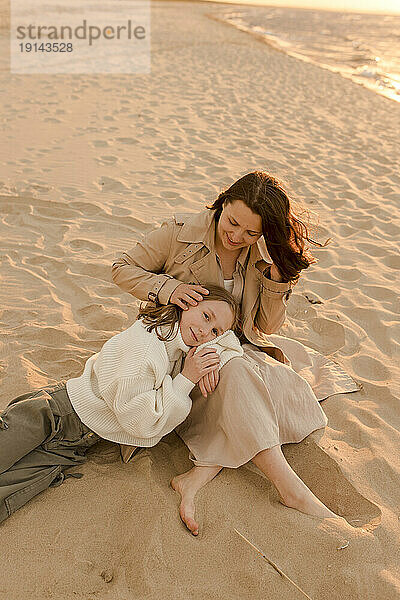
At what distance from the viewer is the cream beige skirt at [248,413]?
2.42 meters

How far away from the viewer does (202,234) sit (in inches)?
112

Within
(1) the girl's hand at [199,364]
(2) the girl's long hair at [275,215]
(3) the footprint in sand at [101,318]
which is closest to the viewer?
(1) the girl's hand at [199,364]

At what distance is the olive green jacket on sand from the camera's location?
284cm

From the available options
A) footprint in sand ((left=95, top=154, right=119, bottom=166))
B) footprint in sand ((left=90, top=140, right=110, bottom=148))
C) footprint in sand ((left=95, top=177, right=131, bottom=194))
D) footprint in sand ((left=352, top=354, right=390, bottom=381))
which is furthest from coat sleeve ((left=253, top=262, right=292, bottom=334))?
footprint in sand ((left=90, top=140, right=110, bottom=148))

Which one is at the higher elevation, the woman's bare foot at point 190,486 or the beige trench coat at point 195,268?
the beige trench coat at point 195,268

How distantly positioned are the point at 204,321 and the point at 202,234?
48 cm

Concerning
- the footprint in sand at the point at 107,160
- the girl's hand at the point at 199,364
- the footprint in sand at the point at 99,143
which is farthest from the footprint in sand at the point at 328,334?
the footprint in sand at the point at 99,143

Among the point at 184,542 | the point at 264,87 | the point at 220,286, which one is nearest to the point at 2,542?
the point at 184,542

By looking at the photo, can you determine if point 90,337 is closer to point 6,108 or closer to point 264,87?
point 6,108

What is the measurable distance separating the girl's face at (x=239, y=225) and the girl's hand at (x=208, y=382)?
2.00 feet

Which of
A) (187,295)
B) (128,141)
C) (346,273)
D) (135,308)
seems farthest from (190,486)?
(128,141)

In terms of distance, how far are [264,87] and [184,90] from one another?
1778 mm

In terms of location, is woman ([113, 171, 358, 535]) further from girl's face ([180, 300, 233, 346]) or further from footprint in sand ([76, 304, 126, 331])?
footprint in sand ([76, 304, 126, 331])

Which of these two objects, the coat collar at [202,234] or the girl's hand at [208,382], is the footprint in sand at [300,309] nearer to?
the coat collar at [202,234]
